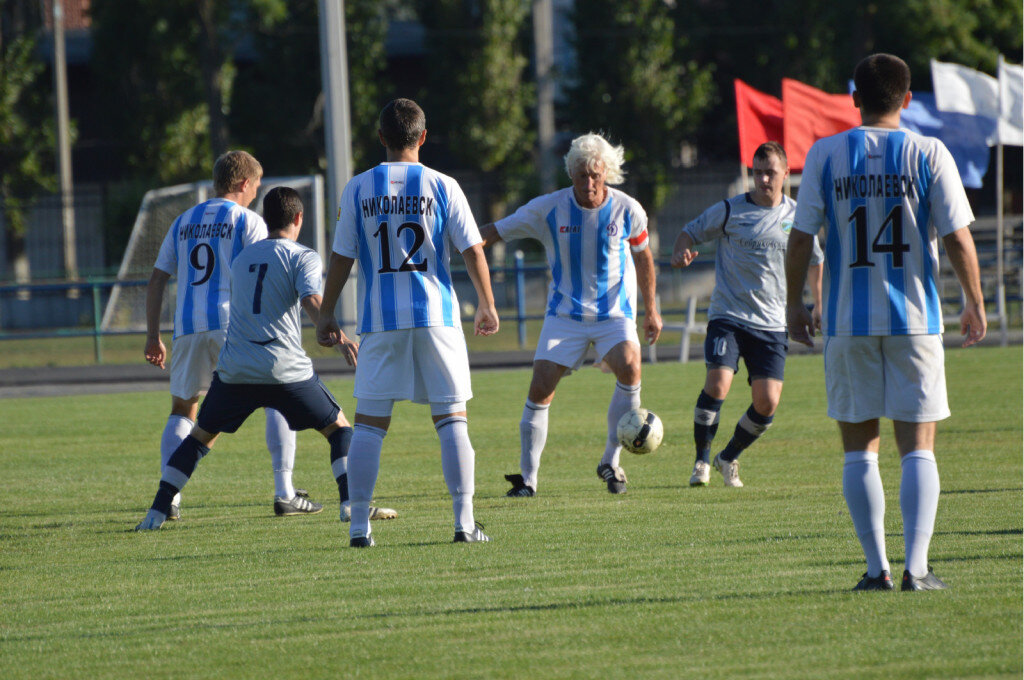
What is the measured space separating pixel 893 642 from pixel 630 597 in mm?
1105

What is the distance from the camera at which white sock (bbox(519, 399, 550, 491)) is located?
7930 millimetres

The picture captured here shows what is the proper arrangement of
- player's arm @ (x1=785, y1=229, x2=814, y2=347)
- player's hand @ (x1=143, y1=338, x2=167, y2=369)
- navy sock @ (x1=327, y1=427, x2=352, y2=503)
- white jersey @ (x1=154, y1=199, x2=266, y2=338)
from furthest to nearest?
player's hand @ (x1=143, y1=338, x2=167, y2=369) → white jersey @ (x1=154, y1=199, x2=266, y2=338) → navy sock @ (x1=327, y1=427, x2=352, y2=503) → player's arm @ (x1=785, y1=229, x2=814, y2=347)

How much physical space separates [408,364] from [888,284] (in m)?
2.23

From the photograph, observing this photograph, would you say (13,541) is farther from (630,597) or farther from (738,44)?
(738,44)

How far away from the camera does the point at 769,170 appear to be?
7969 millimetres

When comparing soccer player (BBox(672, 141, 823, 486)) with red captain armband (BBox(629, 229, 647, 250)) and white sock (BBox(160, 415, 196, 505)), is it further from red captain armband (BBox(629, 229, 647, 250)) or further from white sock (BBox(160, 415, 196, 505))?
white sock (BBox(160, 415, 196, 505))

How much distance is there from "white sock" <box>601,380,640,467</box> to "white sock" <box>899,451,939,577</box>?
3401 mm

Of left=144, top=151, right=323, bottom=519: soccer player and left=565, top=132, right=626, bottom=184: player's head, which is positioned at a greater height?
left=565, top=132, right=626, bottom=184: player's head

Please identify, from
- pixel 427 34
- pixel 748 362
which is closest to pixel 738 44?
pixel 427 34

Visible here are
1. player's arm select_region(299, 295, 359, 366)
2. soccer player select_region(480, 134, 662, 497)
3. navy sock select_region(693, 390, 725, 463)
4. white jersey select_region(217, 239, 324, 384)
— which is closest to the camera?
player's arm select_region(299, 295, 359, 366)

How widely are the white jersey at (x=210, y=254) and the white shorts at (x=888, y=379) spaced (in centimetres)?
370

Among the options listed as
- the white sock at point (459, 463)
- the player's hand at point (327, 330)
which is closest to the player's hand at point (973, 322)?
the white sock at point (459, 463)

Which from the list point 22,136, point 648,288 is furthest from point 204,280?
point 22,136

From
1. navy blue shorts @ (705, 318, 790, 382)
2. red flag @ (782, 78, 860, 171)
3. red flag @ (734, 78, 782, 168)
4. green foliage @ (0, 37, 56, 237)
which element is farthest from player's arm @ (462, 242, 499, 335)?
green foliage @ (0, 37, 56, 237)
